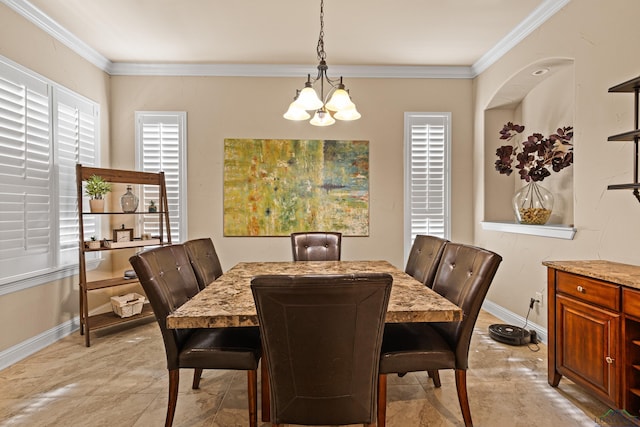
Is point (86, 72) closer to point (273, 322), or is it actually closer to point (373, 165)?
point (373, 165)

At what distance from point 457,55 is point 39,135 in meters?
4.14

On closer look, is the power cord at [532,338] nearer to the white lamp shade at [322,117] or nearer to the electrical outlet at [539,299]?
the electrical outlet at [539,299]

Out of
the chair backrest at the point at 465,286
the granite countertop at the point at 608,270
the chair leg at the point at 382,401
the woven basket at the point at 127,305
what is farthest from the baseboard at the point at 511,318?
the woven basket at the point at 127,305

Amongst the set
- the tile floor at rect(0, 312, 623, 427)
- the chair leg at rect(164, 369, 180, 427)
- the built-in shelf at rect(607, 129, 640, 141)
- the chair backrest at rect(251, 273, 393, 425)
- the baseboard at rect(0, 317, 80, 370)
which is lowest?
the tile floor at rect(0, 312, 623, 427)

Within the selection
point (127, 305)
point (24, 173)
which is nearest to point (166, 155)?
point (24, 173)

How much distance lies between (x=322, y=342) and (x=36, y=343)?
9.89 feet

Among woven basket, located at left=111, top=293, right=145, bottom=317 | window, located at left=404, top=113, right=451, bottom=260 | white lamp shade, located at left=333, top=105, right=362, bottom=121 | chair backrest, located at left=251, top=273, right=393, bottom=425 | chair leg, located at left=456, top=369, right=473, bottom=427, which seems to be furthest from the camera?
window, located at left=404, top=113, right=451, bottom=260

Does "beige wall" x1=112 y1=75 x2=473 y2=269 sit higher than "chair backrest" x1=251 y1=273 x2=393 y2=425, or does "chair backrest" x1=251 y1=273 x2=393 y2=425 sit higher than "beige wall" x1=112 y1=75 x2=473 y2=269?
"beige wall" x1=112 y1=75 x2=473 y2=269

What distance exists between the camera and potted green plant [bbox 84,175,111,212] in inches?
131

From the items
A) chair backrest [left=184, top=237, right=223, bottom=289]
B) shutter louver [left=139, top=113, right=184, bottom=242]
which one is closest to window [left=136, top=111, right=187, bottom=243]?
shutter louver [left=139, top=113, right=184, bottom=242]

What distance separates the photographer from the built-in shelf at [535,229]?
277 centimetres

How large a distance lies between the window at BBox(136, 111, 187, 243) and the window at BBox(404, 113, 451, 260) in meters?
2.63

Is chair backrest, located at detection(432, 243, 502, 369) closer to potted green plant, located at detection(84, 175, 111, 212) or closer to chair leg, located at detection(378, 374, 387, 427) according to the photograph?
chair leg, located at detection(378, 374, 387, 427)

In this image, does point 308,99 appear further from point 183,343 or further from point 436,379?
point 436,379
